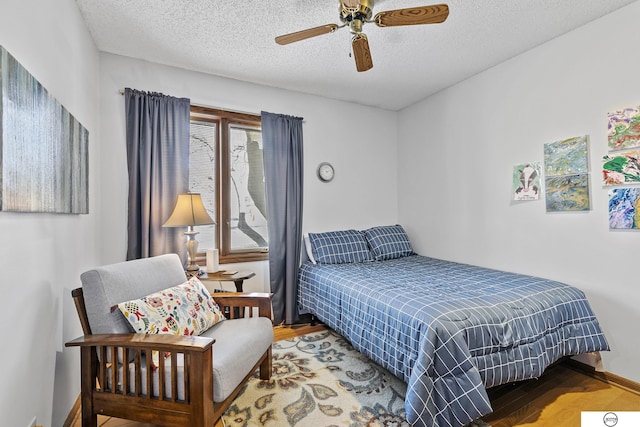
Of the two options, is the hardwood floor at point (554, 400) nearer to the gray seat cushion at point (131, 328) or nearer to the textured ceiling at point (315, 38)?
the gray seat cushion at point (131, 328)

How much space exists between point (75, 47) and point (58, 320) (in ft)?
5.64

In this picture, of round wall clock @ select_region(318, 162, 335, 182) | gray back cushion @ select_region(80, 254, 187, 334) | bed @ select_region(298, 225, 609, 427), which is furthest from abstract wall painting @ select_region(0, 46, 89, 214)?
round wall clock @ select_region(318, 162, 335, 182)

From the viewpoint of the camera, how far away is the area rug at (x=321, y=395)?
70.2 inches

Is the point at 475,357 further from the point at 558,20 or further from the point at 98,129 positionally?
the point at 98,129

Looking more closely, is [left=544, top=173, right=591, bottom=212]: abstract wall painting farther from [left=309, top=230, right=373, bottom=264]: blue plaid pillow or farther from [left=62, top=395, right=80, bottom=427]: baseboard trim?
[left=62, top=395, right=80, bottom=427]: baseboard trim

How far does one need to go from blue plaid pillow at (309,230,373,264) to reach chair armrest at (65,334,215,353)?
1.95 m

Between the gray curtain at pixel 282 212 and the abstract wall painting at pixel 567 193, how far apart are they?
2.37 m

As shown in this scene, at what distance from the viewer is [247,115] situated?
10.9ft

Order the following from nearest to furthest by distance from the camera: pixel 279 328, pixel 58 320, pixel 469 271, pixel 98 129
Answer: pixel 58 320
pixel 98 129
pixel 469 271
pixel 279 328

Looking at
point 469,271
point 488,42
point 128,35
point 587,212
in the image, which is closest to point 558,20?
point 488,42

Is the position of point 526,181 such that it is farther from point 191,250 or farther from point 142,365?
point 142,365

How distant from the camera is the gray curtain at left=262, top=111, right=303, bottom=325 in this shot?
10.8 feet

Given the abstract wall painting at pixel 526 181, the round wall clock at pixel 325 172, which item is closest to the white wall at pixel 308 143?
the round wall clock at pixel 325 172

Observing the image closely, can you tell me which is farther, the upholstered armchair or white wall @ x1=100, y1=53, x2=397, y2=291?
white wall @ x1=100, y1=53, x2=397, y2=291
